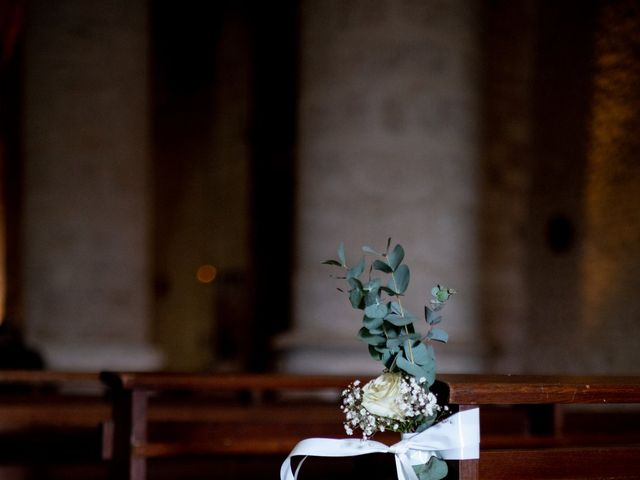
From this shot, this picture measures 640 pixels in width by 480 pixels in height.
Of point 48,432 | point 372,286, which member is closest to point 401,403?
point 372,286

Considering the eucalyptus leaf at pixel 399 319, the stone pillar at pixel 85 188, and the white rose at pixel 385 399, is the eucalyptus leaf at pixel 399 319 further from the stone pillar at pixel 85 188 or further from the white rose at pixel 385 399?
the stone pillar at pixel 85 188

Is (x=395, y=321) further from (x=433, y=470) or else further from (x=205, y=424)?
(x=205, y=424)

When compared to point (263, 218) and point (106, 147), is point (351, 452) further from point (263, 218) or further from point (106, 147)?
point (263, 218)

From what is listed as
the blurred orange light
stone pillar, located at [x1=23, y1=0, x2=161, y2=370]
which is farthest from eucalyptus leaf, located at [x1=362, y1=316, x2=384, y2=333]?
the blurred orange light

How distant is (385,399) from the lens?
1.63 metres

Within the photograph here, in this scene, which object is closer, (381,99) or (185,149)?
(381,99)

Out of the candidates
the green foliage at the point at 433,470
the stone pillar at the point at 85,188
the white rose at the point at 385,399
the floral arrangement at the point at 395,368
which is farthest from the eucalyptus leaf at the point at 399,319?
the stone pillar at the point at 85,188

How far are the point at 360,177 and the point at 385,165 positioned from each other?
160 mm

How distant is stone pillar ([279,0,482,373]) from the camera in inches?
195

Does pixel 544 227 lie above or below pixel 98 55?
below

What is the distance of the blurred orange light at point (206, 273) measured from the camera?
13117mm

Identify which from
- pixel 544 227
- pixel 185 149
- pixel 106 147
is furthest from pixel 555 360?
pixel 185 149

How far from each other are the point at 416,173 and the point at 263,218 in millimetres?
5317

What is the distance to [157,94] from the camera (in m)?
13.6
